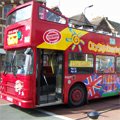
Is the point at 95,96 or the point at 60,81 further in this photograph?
the point at 95,96

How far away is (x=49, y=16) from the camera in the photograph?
1039 centimetres

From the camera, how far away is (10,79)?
10508 millimetres

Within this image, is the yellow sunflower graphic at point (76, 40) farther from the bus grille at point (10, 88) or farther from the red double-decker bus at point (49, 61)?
the bus grille at point (10, 88)

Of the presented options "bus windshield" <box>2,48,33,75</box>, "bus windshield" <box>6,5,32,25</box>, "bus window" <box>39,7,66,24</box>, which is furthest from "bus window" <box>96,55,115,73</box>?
"bus windshield" <box>6,5,32,25</box>

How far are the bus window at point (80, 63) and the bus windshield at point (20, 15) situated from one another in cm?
231

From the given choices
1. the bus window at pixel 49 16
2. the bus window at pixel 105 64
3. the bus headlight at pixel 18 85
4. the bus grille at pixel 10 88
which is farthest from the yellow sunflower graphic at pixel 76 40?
the bus grille at pixel 10 88

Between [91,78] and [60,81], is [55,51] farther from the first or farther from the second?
[91,78]

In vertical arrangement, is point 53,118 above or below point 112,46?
below

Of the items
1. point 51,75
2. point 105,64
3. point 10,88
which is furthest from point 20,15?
point 105,64

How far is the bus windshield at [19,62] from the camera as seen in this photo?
9664 mm

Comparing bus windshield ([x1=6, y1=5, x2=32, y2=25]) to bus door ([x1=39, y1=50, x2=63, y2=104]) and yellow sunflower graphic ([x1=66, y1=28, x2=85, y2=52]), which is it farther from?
yellow sunflower graphic ([x1=66, y1=28, x2=85, y2=52])

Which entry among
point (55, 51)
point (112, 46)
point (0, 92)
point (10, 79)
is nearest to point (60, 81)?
point (55, 51)

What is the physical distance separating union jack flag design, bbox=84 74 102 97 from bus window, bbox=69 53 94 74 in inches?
13.3

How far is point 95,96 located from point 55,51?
2886 millimetres
